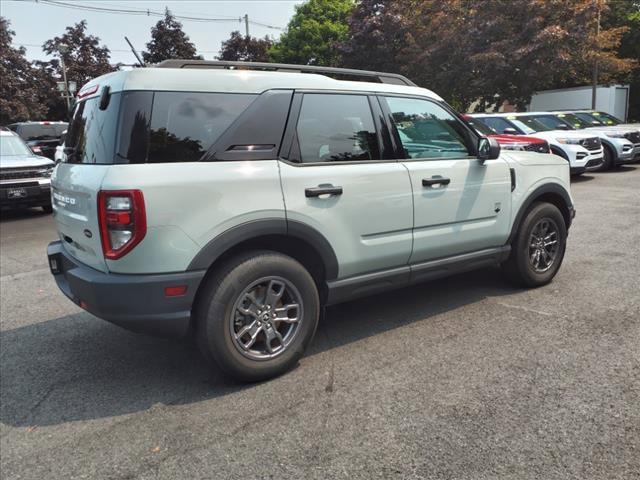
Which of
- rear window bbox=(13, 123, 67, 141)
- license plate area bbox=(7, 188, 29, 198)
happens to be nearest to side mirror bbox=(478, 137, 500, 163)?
license plate area bbox=(7, 188, 29, 198)

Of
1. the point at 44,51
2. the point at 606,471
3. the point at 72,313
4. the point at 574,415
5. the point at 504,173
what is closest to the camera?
the point at 606,471

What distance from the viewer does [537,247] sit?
488 centimetres

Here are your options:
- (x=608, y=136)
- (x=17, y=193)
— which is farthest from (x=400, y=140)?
(x=608, y=136)

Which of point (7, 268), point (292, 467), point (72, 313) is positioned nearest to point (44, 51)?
point (7, 268)

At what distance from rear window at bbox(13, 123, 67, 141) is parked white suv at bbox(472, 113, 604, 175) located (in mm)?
12538

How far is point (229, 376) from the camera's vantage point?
327 centimetres

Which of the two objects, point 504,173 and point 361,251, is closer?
point 361,251

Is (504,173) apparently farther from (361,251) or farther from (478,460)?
(478,460)

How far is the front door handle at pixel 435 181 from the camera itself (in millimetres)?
3963

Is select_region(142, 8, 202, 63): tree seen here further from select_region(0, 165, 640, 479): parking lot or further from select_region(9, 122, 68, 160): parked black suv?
select_region(0, 165, 640, 479): parking lot

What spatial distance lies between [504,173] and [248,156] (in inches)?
92.4

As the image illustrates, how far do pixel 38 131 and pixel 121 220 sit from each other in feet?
51.5

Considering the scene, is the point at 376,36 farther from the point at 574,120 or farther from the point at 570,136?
the point at 570,136

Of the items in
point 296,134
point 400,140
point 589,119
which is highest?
point 296,134
